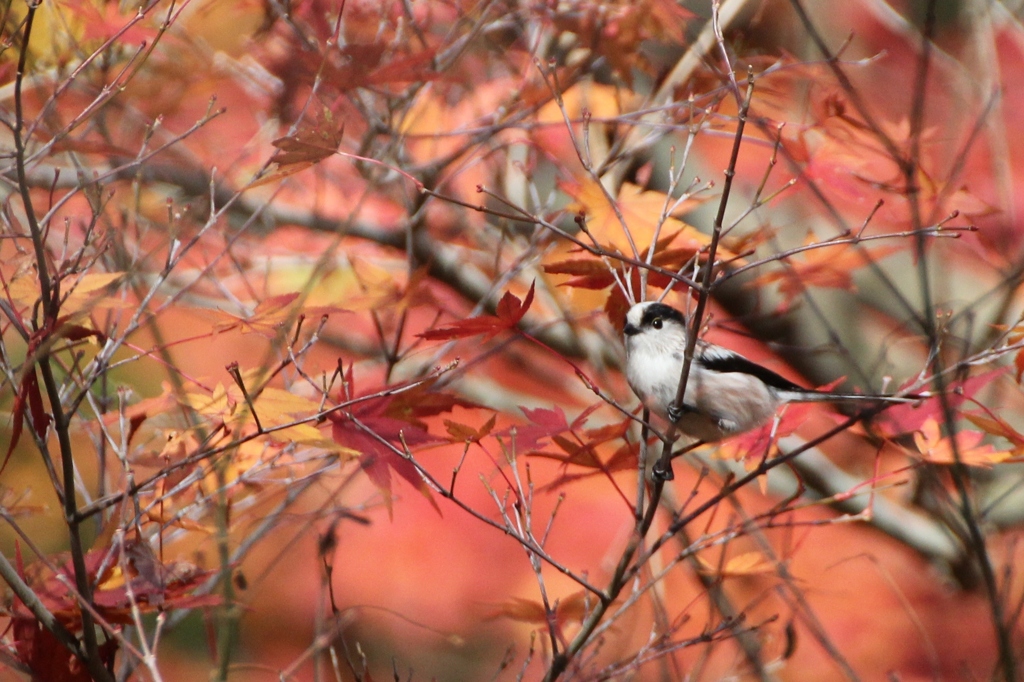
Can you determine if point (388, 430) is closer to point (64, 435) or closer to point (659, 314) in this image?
point (64, 435)

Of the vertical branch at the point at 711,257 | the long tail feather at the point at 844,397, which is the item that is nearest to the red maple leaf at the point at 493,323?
the vertical branch at the point at 711,257

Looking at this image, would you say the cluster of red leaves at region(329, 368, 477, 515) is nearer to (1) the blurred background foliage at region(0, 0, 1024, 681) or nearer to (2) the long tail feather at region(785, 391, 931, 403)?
(1) the blurred background foliage at region(0, 0, 1024, 681)

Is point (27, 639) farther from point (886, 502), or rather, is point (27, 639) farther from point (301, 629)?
point (301, 629)

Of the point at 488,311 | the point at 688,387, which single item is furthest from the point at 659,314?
the point at 488,311

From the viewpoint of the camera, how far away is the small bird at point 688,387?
8.21 feet

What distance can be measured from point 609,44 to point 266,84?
1.50m

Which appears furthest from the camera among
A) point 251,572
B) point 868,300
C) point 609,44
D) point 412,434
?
point 251,572

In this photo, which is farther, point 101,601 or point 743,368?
point 743,368

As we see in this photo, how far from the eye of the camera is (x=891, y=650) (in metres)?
4.97

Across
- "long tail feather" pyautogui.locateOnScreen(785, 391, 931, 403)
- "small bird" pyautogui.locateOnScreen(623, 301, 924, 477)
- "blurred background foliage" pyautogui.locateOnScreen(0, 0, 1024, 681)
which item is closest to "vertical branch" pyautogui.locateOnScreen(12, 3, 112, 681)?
"blurred background foliage" pyautogui.locateOnScreen(0, 0, 1024, 681)

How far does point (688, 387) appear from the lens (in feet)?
8.48

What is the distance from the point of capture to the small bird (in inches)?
98.6

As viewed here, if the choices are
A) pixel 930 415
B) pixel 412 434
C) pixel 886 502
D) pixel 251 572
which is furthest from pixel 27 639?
pixel 251 572

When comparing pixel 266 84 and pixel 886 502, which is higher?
pixel 266 84
